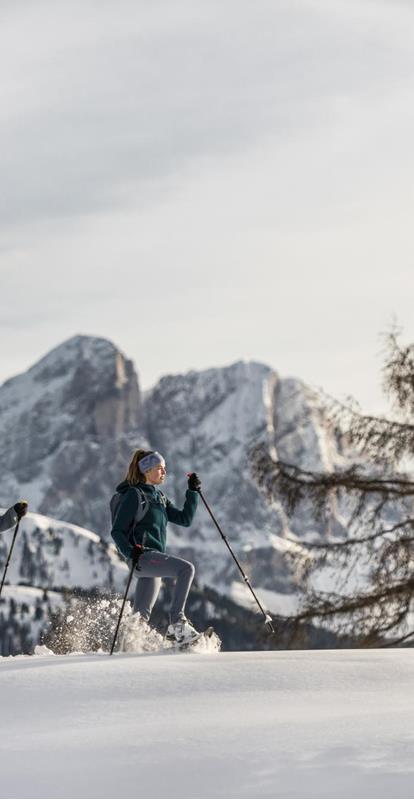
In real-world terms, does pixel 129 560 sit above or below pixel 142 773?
above

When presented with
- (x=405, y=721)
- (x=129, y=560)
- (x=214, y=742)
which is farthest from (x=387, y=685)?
(x=129, y=560)

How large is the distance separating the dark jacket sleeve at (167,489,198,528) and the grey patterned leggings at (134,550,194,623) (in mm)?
473

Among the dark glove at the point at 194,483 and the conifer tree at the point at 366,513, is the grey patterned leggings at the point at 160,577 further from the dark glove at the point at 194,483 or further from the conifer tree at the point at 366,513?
the conifer tree at the point at 366,513

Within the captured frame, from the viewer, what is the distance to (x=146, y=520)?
9.16 m

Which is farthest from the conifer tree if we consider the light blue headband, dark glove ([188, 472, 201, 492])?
the light blue headband

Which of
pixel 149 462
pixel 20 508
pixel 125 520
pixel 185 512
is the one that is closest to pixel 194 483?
pixel 185 512

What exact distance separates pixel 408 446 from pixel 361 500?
88cm

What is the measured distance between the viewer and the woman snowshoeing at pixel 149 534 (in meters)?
8.95

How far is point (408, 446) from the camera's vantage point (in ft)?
44.7

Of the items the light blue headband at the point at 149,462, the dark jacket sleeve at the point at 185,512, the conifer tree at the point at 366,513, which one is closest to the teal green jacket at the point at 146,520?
the dark jacket sleeve at the point at 185,512

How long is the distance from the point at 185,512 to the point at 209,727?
3.78 m

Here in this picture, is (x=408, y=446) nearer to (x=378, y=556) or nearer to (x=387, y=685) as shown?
(x=378, y=556)

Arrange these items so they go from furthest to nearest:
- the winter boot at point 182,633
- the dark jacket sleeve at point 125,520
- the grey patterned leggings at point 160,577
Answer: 1. the dark jacket sleeve at point 125,520
2. the grey patterned leggings at point 160,577
3. the winter boot at point 182,633

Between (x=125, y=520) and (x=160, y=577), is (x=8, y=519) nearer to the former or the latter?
(x=125, y=520)
